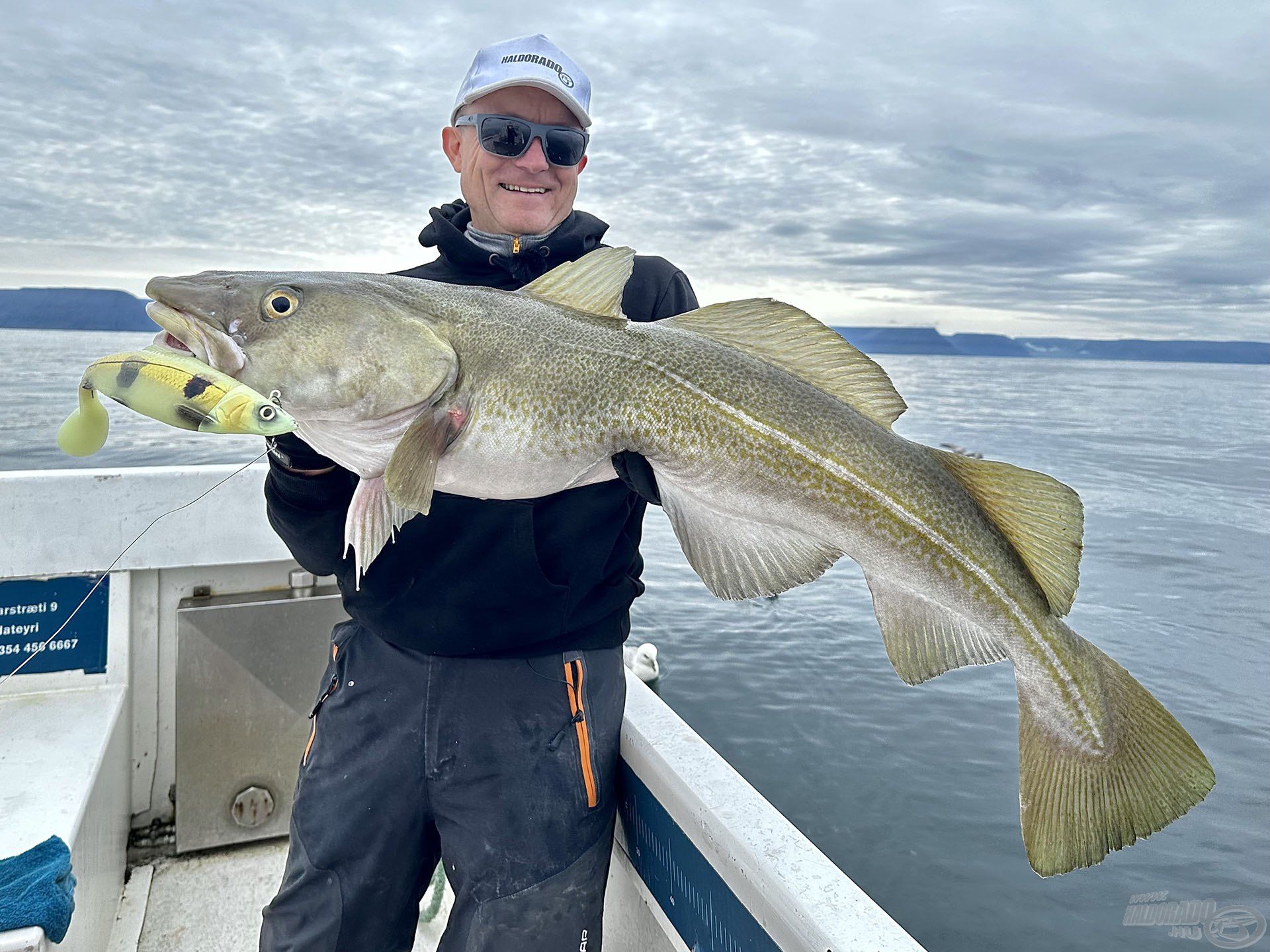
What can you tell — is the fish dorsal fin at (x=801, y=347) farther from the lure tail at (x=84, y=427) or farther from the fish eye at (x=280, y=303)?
the lure tail at (x=84, y=427)

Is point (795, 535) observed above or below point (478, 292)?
below

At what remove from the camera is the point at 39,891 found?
211 centimetres

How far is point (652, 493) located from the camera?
2.02 m

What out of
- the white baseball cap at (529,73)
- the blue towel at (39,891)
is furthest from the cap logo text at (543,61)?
the blue towel at (39,891)

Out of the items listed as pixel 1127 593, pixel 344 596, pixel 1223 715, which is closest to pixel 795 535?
pixel 344 596

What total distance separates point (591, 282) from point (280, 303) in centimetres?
73

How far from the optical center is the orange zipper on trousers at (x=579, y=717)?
2334mm

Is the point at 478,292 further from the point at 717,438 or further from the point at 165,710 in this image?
the point at 165,710

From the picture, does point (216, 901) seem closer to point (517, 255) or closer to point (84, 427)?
point (84, 427)

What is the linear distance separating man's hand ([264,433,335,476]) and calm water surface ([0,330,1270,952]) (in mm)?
6990

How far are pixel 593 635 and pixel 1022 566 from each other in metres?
1.17

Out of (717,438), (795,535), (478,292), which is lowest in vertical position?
(795,535)

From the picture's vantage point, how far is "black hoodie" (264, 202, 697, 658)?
225cm

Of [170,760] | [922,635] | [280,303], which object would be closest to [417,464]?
[280,303]
